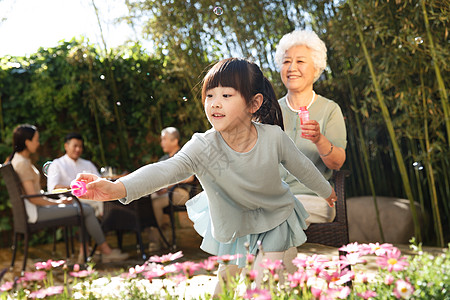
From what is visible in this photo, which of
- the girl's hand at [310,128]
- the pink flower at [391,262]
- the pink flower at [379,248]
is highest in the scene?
the girl's hand at [310,128]

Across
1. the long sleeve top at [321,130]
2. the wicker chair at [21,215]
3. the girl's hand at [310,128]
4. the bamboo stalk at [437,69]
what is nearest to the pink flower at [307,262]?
the girl's hand at [310,128]

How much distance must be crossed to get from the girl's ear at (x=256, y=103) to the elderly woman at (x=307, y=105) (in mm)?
357

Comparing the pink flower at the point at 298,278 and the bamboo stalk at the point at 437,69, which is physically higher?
the bamboo stalk at the point at 437,69

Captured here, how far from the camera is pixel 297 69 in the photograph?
1.55 metres

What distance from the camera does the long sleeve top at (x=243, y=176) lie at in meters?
1.10

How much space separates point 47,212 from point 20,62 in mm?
1993

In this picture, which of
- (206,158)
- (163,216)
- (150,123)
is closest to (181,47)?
(206,158)

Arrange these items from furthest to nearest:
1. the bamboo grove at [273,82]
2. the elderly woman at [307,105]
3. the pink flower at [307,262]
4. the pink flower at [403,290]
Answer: the bamboo grove at [273,82]
the elderly woman at [307,105]
the pink flower at [307,262]
the pink flower at [403,290]

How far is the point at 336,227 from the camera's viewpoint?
1.84 meters

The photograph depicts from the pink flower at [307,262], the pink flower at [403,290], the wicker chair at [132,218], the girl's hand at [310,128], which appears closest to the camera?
the pink flower at [403,290]

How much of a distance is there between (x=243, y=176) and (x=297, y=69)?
57 centimetres

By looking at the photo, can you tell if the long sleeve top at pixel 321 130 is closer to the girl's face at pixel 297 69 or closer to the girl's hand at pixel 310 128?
the girl's face at pixel 297 69

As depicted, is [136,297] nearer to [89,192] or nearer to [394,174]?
[89,192]

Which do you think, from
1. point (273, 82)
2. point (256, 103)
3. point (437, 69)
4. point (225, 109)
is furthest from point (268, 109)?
point (437, 69)
